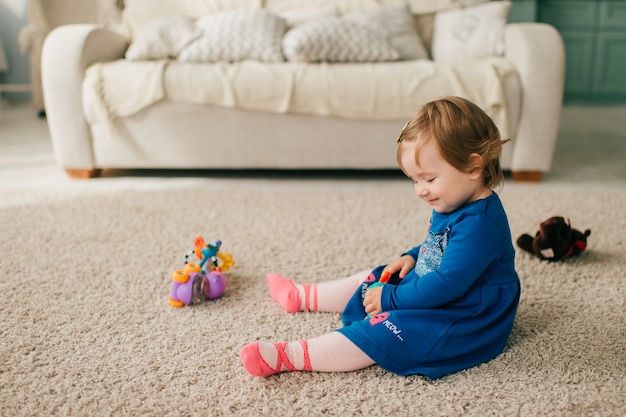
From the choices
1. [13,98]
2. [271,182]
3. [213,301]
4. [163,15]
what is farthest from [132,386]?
[13,98]

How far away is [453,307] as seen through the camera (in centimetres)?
88

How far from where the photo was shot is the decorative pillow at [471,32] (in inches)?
86.0

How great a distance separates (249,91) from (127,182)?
57cm

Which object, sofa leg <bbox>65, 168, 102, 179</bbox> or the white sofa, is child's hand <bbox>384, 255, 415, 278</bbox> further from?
sofa leg <bbox>65, 168, 102, 179</bbox>

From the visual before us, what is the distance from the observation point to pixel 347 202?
178cm

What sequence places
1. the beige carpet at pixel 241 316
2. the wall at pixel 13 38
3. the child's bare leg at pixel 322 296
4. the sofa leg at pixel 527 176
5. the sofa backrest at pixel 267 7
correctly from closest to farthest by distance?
the beige carpet at pixel 241 316, the child's bare leg at pixel 322 296, the sofa leg at pixel 527 176, the sofa backrest at pixel 267 7, the wall at pixel 13 38

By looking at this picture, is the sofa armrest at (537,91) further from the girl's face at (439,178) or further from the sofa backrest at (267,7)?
the girl's face at (439,178)

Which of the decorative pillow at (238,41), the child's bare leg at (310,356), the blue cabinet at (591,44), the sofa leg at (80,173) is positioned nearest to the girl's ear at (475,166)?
the child's bare leg at (310,356)

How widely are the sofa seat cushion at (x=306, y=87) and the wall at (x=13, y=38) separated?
7.29ft

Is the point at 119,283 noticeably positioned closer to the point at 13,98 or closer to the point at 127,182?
the point at 127,182

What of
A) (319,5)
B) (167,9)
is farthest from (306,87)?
(167,9)

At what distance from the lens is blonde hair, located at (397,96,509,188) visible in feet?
2.70

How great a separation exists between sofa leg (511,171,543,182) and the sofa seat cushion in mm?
173

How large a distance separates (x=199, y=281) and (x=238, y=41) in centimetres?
131
